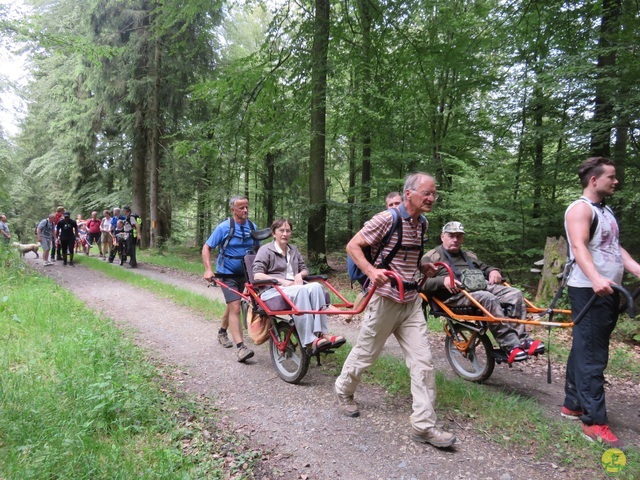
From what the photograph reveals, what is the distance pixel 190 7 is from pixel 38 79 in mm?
16018

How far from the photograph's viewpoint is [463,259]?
4234mm

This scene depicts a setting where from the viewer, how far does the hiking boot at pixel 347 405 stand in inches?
131

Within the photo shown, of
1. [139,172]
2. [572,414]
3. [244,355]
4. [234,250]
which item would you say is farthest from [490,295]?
[139,172]

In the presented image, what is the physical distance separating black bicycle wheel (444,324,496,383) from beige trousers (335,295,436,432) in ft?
3.34

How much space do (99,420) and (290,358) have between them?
6.31 feet

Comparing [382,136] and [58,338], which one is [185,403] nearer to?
[58,338]

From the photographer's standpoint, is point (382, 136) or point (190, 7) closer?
point (190, 7)

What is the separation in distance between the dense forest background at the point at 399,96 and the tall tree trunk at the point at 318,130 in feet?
0.12

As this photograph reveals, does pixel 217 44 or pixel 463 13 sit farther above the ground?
pixel 217 44

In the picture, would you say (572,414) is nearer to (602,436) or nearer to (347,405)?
(602,436)

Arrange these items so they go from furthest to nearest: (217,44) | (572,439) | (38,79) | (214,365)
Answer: (38,79) → (217,44) → (214,365) → (572,439)

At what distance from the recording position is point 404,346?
3150 millimetres

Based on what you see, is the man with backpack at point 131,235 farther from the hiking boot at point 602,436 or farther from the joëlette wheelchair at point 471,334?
the hiking boot at point 602,436

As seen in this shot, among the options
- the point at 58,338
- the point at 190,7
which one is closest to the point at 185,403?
the point at 58,338
